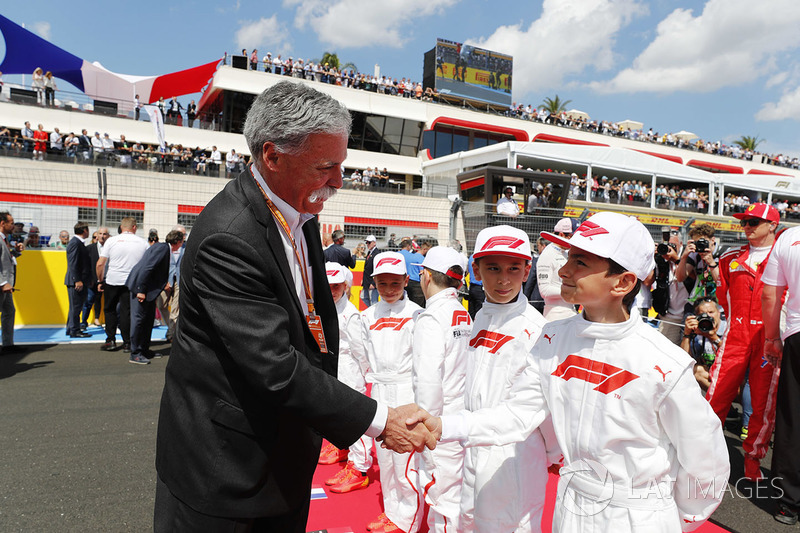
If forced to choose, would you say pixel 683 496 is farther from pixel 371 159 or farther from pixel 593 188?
pixel 371 159

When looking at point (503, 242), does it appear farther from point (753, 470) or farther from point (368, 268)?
point (368, 268)

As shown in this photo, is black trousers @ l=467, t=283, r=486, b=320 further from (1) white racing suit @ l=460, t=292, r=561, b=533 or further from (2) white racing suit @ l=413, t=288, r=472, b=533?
(1) white racing suit @ l=460, t=292, r=561, b=533

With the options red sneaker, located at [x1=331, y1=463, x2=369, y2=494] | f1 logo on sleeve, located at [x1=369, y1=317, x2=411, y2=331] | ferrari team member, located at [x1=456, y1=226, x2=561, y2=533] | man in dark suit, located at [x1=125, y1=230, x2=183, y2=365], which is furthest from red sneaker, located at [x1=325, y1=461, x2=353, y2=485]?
man in dark suit, located at [x1=125, y1=230, x2=183, y2=365]

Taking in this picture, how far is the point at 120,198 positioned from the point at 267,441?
34.4 feet

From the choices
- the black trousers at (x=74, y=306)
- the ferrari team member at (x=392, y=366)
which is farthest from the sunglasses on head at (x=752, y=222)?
the black trousers at (x=74, y=306)

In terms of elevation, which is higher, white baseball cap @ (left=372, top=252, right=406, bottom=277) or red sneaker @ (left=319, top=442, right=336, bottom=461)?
white baseball cap @ (left=372, top=252, right=406, bottom=277)

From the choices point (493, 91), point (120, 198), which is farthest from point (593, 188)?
point (120, 198)

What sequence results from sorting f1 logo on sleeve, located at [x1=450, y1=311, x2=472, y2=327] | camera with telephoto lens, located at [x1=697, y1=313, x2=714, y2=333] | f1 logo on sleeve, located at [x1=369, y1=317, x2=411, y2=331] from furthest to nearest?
camera with telephoto lens, located at [x1=697, y1=313, x2=714, y2=333], f1 logo on sleeve, located at [x1=369, y1=317, x2=411, y2=331], f1 logo on sleeve, located at [x1=450, y1=311, x2=472, y2=327]

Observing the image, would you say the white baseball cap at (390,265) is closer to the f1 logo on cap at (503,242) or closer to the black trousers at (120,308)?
the f1 logo on cap at (503,242)

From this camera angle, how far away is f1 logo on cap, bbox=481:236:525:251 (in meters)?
2.64

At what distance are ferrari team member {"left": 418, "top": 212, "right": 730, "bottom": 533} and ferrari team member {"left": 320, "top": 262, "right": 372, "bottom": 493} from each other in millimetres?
2213

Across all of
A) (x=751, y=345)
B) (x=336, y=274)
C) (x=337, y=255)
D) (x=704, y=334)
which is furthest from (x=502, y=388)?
(x=337, y=255)

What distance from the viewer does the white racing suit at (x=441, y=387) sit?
2.85m

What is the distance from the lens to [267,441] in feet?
Answer: 5.37
